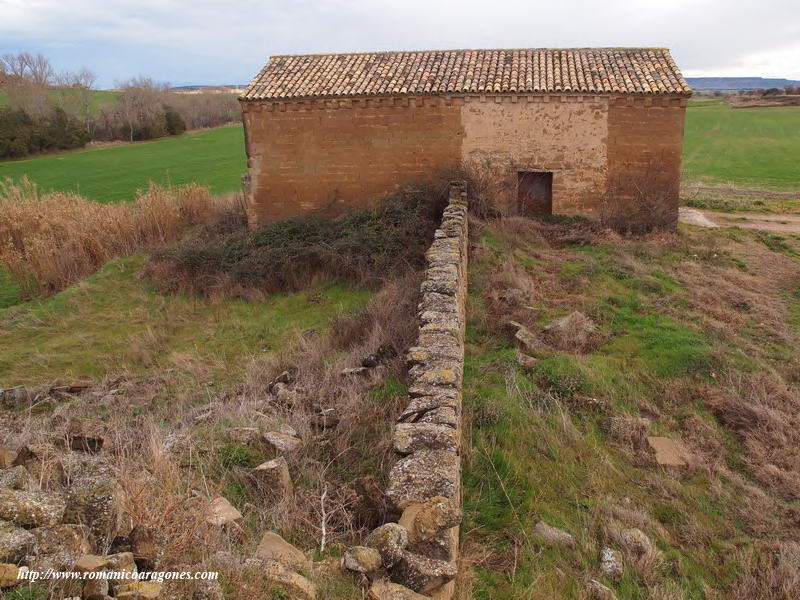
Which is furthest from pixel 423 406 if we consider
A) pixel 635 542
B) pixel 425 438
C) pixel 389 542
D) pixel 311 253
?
pixel 311 253

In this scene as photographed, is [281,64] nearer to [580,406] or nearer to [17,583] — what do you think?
[580,406]

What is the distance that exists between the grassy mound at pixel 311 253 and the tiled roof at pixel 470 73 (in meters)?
2.99

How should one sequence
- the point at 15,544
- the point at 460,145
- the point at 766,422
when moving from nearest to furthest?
the point at 15,544 < the point at 766,422 < the point at 460,145

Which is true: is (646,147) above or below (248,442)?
above

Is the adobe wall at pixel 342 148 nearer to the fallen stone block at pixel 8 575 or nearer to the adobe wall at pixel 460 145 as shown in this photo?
the adobe wall at pixel 460 145

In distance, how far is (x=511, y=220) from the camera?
13375 millimetres

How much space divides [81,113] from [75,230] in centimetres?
5739

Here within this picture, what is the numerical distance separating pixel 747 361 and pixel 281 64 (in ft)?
44.8

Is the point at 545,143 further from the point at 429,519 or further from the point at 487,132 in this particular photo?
the point at 429,519

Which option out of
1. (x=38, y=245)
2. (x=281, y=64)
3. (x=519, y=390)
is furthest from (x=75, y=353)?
(x=281, y=64)

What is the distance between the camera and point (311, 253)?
40.8 ft

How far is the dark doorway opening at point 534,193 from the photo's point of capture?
47.4 ft

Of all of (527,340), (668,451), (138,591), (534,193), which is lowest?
(668,451)

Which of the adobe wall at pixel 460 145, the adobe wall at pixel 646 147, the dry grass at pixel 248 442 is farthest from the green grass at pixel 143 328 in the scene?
the adobe wall at pixel 646 147
